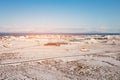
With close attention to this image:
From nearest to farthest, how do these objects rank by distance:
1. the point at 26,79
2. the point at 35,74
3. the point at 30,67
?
the point at 26,79, the point at 35,74, the point at 30,67

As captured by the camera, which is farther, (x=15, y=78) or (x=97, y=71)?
(x=97, y=71)

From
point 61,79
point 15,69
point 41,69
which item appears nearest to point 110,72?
point 61,79

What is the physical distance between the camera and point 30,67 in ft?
58.6

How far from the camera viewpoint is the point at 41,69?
17062 millimetres

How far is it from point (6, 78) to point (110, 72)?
9.48 m

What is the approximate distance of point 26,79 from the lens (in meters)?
13.8

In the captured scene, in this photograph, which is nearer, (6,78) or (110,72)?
(6,78)

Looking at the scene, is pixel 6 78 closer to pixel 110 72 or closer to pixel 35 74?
pixel 35 74

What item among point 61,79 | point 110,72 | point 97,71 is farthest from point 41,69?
point 110,72

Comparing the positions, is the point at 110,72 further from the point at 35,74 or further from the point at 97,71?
the point at 35,74

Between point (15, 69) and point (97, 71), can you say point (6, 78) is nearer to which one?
point (15, 69)

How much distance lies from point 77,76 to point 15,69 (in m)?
6.46

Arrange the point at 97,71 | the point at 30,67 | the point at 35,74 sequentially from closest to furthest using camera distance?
1. the point at 35,74
2. the point at 97,71
3. the point at 30,67

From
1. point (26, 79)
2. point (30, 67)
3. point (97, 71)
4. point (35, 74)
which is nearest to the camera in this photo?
point (26, 79)
